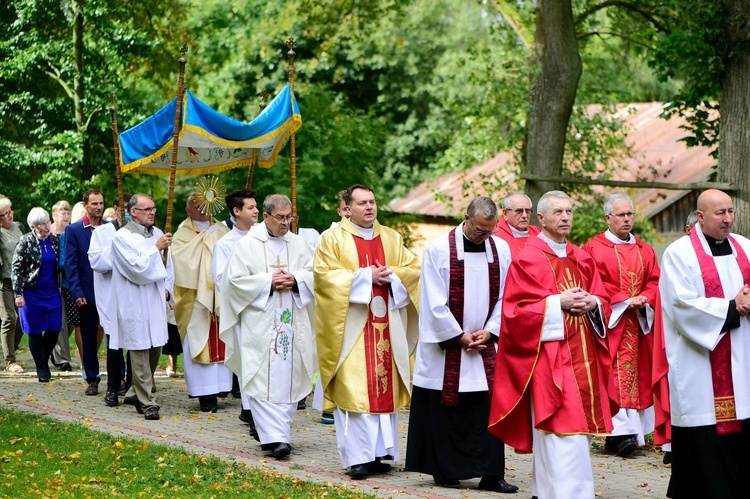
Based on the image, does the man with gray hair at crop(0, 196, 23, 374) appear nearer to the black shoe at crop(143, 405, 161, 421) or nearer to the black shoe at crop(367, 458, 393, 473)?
the black shoe at crop(143, 405, 161, 421)

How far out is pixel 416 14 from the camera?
3878cm

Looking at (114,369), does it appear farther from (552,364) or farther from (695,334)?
(695,334)

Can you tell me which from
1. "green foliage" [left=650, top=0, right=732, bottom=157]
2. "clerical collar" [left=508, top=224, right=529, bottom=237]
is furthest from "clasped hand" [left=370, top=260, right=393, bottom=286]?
"green foliage" [left=650, top=0, right=732, bottom=157]

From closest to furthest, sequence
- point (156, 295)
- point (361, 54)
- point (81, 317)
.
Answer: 1. point (156, 295)
2. point (81, 317)
3. point (361, 54)

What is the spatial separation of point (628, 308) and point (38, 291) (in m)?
7.10

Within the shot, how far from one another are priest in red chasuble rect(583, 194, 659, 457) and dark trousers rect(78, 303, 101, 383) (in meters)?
5.50

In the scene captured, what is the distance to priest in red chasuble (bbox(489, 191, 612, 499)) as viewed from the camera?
7.57 meters

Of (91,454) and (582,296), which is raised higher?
(582,296)

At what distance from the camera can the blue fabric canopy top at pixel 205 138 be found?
12070mm

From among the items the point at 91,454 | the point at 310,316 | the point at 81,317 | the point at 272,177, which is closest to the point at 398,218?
the point at 272,177

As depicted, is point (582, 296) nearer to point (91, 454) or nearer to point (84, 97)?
point (91, 454)

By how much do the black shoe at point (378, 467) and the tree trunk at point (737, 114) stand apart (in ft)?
18.6

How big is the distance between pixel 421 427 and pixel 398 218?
A: 44.7 ft

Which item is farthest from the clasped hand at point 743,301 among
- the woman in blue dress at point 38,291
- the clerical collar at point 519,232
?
the woman in blue dress at point 38,291
